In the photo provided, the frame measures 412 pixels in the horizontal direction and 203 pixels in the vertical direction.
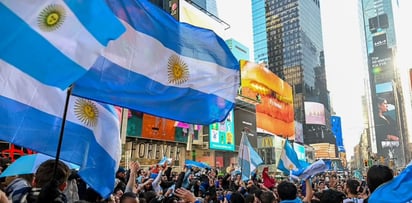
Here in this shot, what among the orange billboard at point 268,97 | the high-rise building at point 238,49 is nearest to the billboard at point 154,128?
the orange billboard at point 268,97

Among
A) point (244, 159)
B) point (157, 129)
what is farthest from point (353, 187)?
point (157, 129)

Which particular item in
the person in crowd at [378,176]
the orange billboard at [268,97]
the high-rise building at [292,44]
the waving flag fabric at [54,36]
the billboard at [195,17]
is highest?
the high-rise building at [292,44]

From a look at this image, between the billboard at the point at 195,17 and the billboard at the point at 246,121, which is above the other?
the billboard at the point at 195,17

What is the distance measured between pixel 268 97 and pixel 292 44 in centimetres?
7552

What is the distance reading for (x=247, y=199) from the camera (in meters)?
6.11

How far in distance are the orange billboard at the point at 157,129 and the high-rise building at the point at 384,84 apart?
9714cm

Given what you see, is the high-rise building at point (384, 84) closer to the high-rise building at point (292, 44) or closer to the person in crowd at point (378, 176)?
the high-rise building at point (292, 44)

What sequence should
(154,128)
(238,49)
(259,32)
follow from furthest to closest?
1. (259,32)
2. (238,49)
3. (154,128)

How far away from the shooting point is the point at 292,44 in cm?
12594

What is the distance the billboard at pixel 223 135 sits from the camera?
39.8 metres

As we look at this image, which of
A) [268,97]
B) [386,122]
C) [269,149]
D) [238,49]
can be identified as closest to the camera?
[268,97]

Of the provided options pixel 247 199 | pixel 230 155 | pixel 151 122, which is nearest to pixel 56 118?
pixel 247 199

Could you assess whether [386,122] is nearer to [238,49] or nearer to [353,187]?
[238,49]

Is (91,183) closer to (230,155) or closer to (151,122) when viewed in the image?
(151,122)
